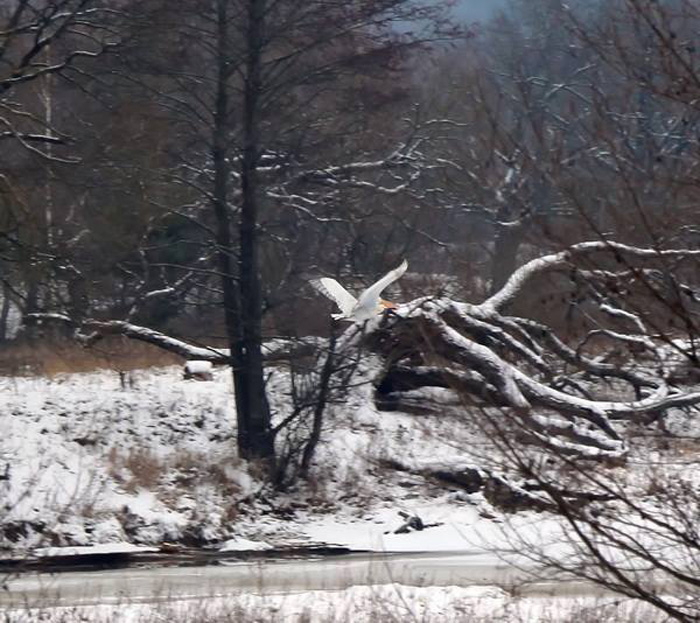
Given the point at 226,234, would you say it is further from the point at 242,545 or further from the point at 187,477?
the point at 242,545

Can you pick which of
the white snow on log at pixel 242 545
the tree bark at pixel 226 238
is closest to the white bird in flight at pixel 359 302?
the tree bark at pixel 226 238

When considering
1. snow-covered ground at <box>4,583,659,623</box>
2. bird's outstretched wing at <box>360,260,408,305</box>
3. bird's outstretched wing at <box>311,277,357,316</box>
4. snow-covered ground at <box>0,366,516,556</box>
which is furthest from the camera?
snow-covered ground at <box>0,366,516,556</box>

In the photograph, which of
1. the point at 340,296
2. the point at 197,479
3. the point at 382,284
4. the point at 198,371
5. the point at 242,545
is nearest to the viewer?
the point at 382,284

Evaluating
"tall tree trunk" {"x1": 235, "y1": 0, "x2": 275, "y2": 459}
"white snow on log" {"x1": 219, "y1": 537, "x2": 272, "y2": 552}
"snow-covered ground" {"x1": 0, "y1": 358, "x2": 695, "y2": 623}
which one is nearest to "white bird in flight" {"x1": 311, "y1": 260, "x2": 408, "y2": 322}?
"snow-covered ground" {"x1": 0, "y1": 358, "x2": 695, "y2": 623}

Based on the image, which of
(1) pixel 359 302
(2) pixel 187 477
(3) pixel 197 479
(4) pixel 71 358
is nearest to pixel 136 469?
(2) pixel 187 477

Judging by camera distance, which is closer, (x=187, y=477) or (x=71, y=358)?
(x=187, y=477)

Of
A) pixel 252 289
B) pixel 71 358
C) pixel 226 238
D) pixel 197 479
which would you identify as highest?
pixel 226 238

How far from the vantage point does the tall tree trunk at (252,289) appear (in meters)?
17.6

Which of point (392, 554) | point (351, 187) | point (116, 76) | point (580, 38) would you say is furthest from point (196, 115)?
point (580, 38)

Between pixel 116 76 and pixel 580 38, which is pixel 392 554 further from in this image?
pixel 580 38

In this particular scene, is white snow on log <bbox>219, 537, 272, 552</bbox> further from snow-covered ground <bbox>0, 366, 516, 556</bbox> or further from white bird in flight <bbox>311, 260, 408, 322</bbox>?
white bird in flight <bbox>311, 260, 408, 322</bbox>

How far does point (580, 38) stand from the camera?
18.8ft

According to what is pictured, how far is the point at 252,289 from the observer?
17.9 meters

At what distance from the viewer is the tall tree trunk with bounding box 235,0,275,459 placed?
57.7 ft
